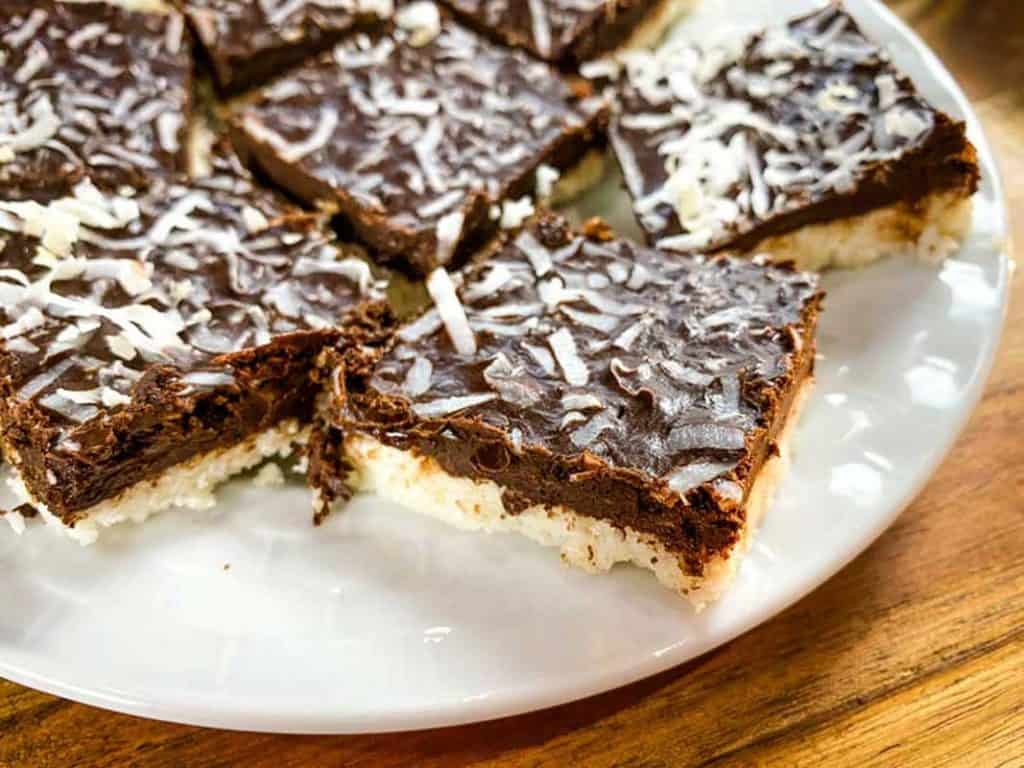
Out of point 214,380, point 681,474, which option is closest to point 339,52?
point 214,380

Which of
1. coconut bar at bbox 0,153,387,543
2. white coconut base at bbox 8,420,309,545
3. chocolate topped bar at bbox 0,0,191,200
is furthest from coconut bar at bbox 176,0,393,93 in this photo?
white coconut base at bbox 8,420,309,545

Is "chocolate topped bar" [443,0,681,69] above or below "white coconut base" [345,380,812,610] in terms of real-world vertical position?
above

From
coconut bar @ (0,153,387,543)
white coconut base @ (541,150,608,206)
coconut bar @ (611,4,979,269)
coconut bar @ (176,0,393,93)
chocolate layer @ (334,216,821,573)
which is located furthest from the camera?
coconut bar @ (176,0,393,93)

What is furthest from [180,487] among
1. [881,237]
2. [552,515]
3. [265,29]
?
[881,237]

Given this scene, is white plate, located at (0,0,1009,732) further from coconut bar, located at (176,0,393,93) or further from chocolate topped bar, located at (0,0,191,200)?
coconut bar, located at (176,0,393,93)

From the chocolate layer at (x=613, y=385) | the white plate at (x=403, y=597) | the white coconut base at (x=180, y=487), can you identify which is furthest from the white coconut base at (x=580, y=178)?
the white coconut base at (x=180, y=487)

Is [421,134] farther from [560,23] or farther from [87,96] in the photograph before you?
[87,96]

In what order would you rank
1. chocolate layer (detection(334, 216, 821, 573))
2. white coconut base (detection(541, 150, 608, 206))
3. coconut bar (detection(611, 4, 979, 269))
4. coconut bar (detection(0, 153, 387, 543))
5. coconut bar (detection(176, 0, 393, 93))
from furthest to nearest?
coconut bar (detection(176, 0, 393, 93)) → white coconut base (detection(541, 150, 608, 206)) → coconut bar (detection(611, 4, 979, 269)) → coconut bar (detection(0, 153, 387, 543)) → chocolate layer (detection(334, 216, 821, 573))
